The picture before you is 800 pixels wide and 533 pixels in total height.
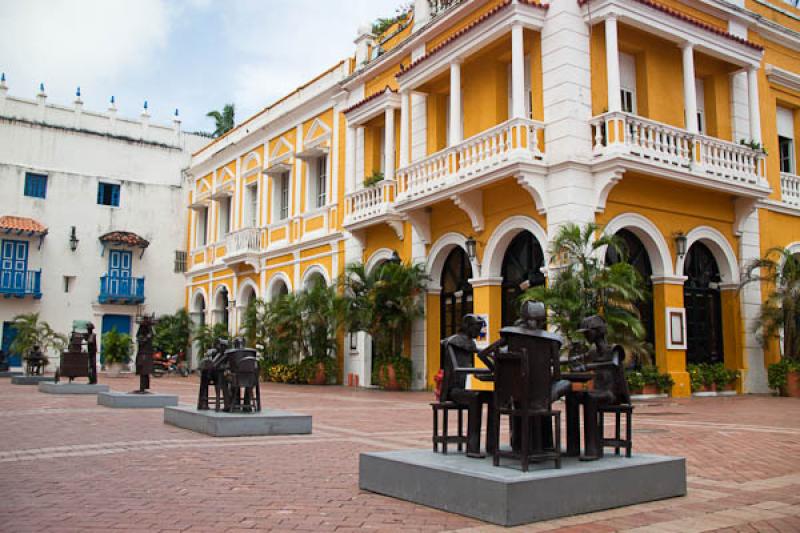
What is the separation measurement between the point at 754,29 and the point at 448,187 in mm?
9412

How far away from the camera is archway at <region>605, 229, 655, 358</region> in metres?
16.2

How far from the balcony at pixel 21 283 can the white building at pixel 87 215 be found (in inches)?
1.7

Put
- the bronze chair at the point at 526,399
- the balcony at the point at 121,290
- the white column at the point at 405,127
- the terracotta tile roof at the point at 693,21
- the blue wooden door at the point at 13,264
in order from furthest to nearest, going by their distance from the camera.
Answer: the balcony at the point at 121,290 → the blue wooden door at the point at 13,264 → the white column at the point at 405,127 → the terracotta tile roof at the point at 693,21 → the bronze chair at the point at 526,399

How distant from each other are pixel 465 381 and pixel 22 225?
1196 inches

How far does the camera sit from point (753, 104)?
17.8 metres

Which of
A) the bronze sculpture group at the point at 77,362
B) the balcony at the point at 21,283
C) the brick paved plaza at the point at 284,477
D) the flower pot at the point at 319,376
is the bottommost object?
the brick paved plaza at the point at 284,477

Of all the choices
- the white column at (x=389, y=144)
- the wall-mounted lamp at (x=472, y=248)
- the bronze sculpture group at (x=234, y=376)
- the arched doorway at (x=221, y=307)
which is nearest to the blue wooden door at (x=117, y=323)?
the arched doorway at (x=221, y=307)

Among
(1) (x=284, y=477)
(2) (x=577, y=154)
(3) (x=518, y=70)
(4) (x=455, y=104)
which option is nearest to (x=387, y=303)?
(4) (x=455, y=104)

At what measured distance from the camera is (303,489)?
573 centimetres

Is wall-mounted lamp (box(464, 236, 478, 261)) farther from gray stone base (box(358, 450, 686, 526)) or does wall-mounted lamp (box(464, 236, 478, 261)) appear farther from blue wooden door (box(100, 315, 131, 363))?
blue wooden door (box(100, 315, 131, 363))

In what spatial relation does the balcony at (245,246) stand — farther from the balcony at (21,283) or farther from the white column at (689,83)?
the white column at (689,83)

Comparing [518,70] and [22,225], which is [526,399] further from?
[22,225]

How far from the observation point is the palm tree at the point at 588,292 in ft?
44.0

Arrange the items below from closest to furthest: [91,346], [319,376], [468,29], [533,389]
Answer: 1. [533,389]
2. [91,346]
3. [468,29]
4. [319,376]
